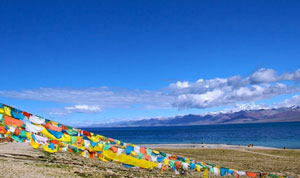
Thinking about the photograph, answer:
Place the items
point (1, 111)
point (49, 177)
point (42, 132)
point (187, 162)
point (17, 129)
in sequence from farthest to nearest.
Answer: point (49, 177) < point (187, 162) < point (17, 129) < point (42, 132) < point (1, 111)

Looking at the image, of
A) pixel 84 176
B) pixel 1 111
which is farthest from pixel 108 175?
pixel 1 111

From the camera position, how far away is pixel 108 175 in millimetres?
14898

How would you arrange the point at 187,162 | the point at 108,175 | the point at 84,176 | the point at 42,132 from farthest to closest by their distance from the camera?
the point at 108,175 → the point at 84,176 → the point at 187,162 → the point at 42,132

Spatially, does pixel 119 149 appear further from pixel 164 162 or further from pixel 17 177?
pixel 17 177

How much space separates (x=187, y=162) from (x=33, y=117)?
616cm

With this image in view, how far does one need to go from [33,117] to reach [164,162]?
508cm

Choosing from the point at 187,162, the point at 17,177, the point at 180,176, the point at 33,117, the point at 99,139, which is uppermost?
the point at 33,117

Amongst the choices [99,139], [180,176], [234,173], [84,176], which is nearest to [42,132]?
[99,139]

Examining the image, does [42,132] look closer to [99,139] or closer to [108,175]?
[99,139]

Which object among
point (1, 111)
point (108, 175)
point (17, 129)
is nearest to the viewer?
point (1, 111)

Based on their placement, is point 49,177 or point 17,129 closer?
point 17,129

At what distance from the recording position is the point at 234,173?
451 inches

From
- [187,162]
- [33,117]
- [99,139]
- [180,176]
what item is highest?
[33,117]

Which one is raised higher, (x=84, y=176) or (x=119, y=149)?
(x=119, y=149)
